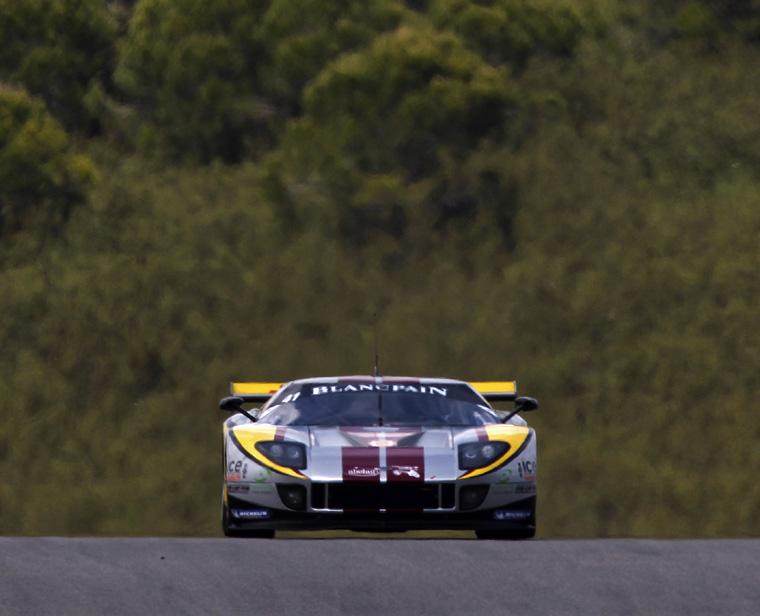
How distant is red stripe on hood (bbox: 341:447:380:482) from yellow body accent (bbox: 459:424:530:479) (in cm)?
51

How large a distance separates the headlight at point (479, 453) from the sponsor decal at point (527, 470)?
13 centimetres

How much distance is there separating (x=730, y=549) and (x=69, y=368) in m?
16.6

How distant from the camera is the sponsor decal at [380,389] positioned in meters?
10.4

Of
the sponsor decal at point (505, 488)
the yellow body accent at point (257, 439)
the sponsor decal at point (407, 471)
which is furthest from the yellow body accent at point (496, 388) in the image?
the sponsor decal at point (407, 471)

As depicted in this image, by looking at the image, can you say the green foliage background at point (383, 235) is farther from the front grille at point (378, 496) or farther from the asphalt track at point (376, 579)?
the asphalt track at point (376, 579)

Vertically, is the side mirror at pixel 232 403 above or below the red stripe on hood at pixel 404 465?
above

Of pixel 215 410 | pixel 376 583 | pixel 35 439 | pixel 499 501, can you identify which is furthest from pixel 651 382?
pixel 376 583

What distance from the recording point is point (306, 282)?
24922mm

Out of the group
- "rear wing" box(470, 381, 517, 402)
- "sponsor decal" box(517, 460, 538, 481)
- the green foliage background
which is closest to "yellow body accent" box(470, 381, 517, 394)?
"rear wing" box(470, 381, 517, 402)

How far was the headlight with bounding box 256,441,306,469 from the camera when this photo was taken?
9031 mm

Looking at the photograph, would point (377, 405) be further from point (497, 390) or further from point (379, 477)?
point (379, 477)

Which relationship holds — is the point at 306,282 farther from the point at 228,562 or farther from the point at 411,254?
the point at 228,562

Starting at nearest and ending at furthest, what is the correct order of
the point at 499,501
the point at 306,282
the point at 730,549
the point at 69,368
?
the point at 730,549 → the point at 499,501 → the point at 69,368 → the point at 306,282

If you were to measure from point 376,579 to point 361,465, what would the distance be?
308cm
